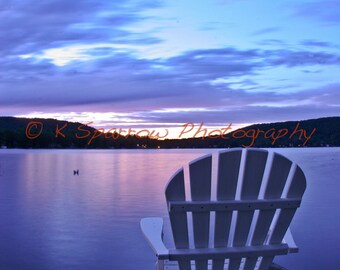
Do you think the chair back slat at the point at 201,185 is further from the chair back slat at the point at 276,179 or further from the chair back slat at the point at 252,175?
the chair back slat at the point at 276,179

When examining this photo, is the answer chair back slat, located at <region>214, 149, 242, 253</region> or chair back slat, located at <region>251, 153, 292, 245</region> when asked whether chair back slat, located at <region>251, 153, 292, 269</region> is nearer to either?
chair back slat, located at <region>251, 153, 292, 245</region>

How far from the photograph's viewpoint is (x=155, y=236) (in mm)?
2965

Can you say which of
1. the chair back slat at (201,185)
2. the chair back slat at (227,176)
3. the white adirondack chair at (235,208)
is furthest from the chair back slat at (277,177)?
the chair back slat at (201,185)

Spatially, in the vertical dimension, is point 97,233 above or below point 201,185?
below

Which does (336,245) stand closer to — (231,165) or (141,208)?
(231,165)

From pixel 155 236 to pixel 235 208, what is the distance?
1.99ft

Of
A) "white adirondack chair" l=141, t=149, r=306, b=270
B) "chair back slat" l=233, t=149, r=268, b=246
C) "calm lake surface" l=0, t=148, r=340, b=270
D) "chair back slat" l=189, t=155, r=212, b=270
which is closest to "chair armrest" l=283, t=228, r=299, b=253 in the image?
"white adirondack chair" l=141, t=149, r=306, b=270

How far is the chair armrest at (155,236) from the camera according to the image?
2.62 meters

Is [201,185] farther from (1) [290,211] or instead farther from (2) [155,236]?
(2) [155,236]

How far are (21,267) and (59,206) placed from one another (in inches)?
231

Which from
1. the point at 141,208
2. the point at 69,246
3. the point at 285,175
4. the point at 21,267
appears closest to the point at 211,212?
the point at 285,175

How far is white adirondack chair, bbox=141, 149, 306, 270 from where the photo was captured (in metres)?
2.48

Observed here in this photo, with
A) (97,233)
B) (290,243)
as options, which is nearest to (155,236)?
(290,243)

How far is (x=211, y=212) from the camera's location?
2.68 meters
